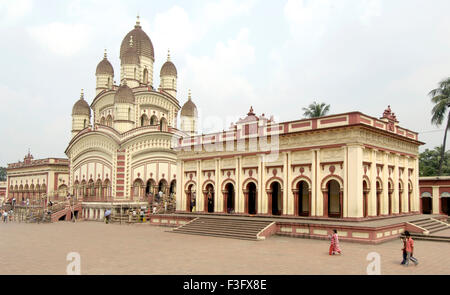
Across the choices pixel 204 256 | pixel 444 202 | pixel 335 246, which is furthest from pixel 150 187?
pixel 335 246

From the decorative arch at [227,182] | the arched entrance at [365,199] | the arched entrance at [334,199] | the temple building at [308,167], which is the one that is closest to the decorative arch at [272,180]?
the temple building at [308,167]

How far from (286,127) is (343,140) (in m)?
3.78

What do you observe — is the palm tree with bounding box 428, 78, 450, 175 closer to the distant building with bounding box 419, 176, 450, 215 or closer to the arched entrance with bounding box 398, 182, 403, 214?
the distant building with bounding box 419, 176, 450, 215

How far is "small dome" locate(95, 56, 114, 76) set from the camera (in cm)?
4562

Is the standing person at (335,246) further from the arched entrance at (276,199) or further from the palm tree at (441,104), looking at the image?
the palm tree at (441,104)

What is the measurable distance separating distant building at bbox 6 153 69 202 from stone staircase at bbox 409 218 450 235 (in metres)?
36.5

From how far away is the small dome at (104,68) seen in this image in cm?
4562

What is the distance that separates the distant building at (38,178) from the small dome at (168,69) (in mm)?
16652

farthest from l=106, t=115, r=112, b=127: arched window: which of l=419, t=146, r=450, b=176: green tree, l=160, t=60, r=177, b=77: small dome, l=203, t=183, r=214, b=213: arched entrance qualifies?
A: l=419, t=146, r=450, b=176: green tree

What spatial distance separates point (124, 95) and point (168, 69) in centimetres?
877

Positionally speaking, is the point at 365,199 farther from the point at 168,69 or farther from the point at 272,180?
the point at 168,69
